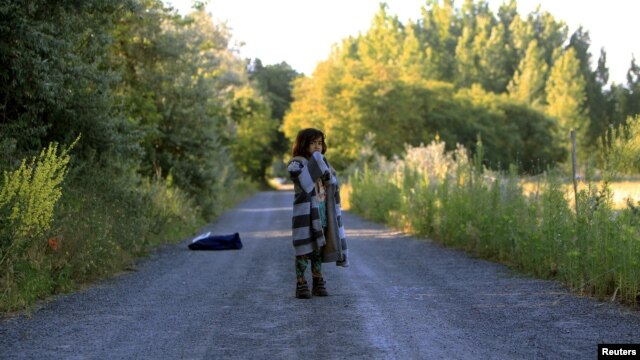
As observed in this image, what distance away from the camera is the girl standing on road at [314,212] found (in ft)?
29.4

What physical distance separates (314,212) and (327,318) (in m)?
1.71

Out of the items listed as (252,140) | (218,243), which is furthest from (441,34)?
(218,243)

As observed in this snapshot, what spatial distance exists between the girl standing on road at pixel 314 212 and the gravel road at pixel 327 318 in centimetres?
40

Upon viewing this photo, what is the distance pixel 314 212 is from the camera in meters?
9.04

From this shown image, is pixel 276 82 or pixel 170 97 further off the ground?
pixel 276 82

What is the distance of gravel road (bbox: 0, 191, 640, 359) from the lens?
6.30 meters

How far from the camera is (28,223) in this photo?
8.62 metres

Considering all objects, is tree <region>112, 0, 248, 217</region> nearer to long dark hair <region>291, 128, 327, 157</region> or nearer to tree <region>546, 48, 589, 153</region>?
long dark hair <region>291, 128, 327, 157</region>

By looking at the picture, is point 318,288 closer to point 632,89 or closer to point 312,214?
point 312,214

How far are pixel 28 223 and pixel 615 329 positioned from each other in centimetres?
612

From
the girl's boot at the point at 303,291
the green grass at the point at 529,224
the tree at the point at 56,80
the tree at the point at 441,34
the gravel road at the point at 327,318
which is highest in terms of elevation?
the tree at the point at 441,34

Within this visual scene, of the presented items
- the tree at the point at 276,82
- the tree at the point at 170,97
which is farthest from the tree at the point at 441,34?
the tree at the point at 170,97

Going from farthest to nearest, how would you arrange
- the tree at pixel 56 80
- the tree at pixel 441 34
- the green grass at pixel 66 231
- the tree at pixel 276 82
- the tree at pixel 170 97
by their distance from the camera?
the tree at pixel 441 34
the tree at pixel 276 82
the tree at pixel 170 97
the tree at pixel 56 80
the green grass at pixel 66 231

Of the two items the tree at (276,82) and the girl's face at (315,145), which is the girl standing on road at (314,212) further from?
the tree at (276,82)
